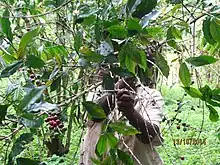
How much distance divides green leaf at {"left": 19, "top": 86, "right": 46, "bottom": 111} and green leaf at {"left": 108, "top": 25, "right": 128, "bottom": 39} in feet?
0.52

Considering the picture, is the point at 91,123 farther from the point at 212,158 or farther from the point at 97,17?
the point at 212,158

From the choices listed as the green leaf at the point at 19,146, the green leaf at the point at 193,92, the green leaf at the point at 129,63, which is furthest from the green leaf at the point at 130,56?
the green leaf at the point at 19,146

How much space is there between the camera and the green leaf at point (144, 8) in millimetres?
788

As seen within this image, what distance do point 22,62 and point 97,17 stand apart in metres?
0.18

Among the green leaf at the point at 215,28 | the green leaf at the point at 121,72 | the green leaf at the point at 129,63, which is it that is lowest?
the green leaf at the point at 121,72

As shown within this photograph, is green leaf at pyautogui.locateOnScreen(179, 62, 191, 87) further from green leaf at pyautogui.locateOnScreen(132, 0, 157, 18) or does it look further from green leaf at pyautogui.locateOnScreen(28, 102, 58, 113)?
green leaf at pyautogui.locateOnScreen(28, 102, 58, 113)

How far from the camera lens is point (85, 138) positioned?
1.55 metres

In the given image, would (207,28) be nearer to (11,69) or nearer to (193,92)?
(193,92)

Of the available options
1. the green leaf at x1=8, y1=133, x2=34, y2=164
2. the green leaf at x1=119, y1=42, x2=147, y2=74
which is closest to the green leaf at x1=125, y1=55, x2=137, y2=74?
the green leaf at x1=119, y1=42, x2=147, y2=74

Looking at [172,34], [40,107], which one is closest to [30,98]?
[40,107]

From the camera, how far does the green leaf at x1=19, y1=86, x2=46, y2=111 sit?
2.29ft

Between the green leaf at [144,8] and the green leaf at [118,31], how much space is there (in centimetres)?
6

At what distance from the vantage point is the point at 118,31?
30.0 inches

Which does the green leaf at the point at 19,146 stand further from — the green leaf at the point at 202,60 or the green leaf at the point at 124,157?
the green leaf at the point at 202,60
